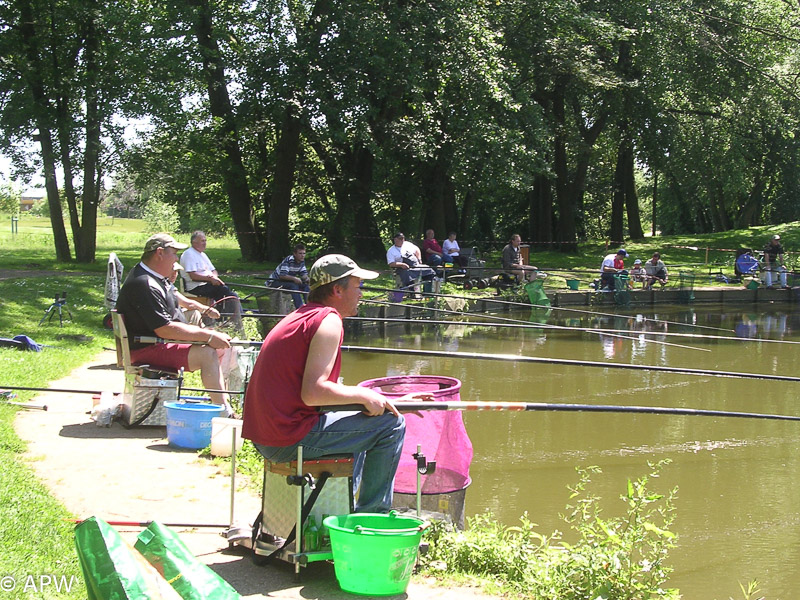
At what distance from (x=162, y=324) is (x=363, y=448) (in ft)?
9.86

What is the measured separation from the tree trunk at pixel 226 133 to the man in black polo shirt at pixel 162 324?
51.3 feet

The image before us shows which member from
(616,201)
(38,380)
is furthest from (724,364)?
(616,201)

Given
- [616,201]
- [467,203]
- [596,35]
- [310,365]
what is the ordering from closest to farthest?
[310,365]
[596,35]
[467,203]
[616,201]

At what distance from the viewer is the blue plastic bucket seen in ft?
19.9

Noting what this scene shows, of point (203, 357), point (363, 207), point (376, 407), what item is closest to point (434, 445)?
point (376, 407)

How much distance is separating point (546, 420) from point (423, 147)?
48.6 ft

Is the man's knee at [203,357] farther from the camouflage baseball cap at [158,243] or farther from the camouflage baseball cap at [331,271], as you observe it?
the camouflage baseball cap at [331,271]

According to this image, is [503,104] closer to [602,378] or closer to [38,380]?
[602,378]

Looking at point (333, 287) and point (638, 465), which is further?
point (638, 465)

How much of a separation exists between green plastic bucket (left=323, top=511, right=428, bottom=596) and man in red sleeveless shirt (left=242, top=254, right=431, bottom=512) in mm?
320

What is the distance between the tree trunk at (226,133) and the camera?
21.8 m

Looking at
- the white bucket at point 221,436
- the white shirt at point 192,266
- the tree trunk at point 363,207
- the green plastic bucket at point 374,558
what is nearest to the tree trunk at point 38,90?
the tree trunk at point 363,207

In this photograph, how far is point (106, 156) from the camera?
73.3 ft

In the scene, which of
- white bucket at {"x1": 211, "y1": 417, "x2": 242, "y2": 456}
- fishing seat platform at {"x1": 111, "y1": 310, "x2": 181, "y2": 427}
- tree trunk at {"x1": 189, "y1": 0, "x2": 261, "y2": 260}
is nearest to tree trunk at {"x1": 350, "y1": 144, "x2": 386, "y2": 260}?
tree trunk at {"x1": 189, "y1": 0, "x2": 261, "y2": 260}
